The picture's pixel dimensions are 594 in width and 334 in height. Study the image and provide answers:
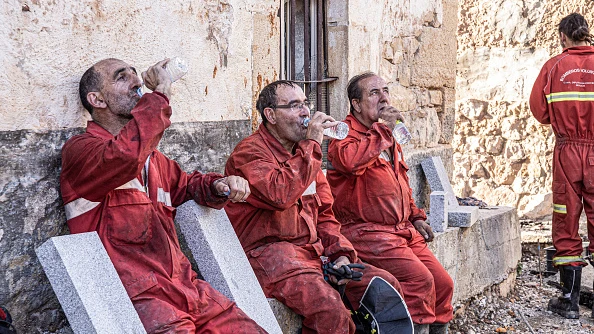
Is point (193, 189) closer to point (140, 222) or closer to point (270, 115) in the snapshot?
point (140, 222)

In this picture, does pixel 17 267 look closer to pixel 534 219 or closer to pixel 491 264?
pixel 491 264

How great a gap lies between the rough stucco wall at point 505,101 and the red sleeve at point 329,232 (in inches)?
205

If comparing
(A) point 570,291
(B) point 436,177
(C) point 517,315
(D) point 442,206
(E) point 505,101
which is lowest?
(C) point 517,315

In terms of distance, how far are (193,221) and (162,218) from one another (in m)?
0.26

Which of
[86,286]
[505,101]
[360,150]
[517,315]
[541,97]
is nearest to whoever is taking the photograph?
[86,286]

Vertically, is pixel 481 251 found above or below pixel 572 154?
below

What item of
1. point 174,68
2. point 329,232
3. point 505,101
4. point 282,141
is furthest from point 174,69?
point 505,101

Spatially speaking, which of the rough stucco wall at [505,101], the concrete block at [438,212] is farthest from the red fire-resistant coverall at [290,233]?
the rough stucco wall at [505,101]

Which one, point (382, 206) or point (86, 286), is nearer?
point (86, 286)

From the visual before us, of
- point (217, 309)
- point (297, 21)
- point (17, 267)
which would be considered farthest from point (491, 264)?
point (17, 267)

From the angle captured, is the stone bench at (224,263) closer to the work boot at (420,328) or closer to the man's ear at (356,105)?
the work boot at (420,328)

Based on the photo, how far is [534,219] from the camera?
893 cm

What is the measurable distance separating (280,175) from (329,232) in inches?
24.0

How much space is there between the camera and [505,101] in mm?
8938
